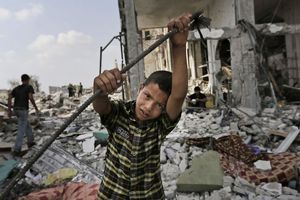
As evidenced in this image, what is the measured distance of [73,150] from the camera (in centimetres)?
762

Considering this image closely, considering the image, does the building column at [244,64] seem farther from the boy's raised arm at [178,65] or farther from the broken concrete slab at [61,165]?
the boy's raised arm at [178,65]

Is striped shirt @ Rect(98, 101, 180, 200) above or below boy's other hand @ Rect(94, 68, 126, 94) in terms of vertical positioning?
below

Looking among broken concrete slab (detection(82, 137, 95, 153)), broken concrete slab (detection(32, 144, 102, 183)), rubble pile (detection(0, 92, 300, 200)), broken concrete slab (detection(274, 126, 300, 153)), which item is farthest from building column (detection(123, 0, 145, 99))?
broken concrete slab (detection(274, 126, 300, 153))

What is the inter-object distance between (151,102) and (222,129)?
666cm

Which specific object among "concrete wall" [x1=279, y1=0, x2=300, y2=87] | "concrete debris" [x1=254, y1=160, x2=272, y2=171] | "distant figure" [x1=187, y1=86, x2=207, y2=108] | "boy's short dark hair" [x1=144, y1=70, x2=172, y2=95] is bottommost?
"concrete debris" [x1=254, y1=160, x2=272, y2=171]

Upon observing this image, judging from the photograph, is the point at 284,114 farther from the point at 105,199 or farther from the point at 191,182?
the point at 105,199

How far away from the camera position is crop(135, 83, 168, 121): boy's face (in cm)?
164

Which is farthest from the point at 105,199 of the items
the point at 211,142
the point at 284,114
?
the point at 284,114

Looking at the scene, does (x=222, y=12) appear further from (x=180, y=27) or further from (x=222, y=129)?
(x=180, y=27)

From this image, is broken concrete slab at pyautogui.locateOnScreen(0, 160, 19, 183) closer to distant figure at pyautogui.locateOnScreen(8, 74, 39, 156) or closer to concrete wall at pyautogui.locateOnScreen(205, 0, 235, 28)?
distant figure at pyautogui.locateOnScreen(8, 74, 39, 156)

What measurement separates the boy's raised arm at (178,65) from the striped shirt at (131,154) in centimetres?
9

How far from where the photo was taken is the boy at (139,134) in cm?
165

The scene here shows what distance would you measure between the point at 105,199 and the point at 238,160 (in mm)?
4317

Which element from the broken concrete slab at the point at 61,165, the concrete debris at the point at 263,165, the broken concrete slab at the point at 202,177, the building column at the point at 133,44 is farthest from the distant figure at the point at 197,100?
the broken concrete slab at the point at 202,177
